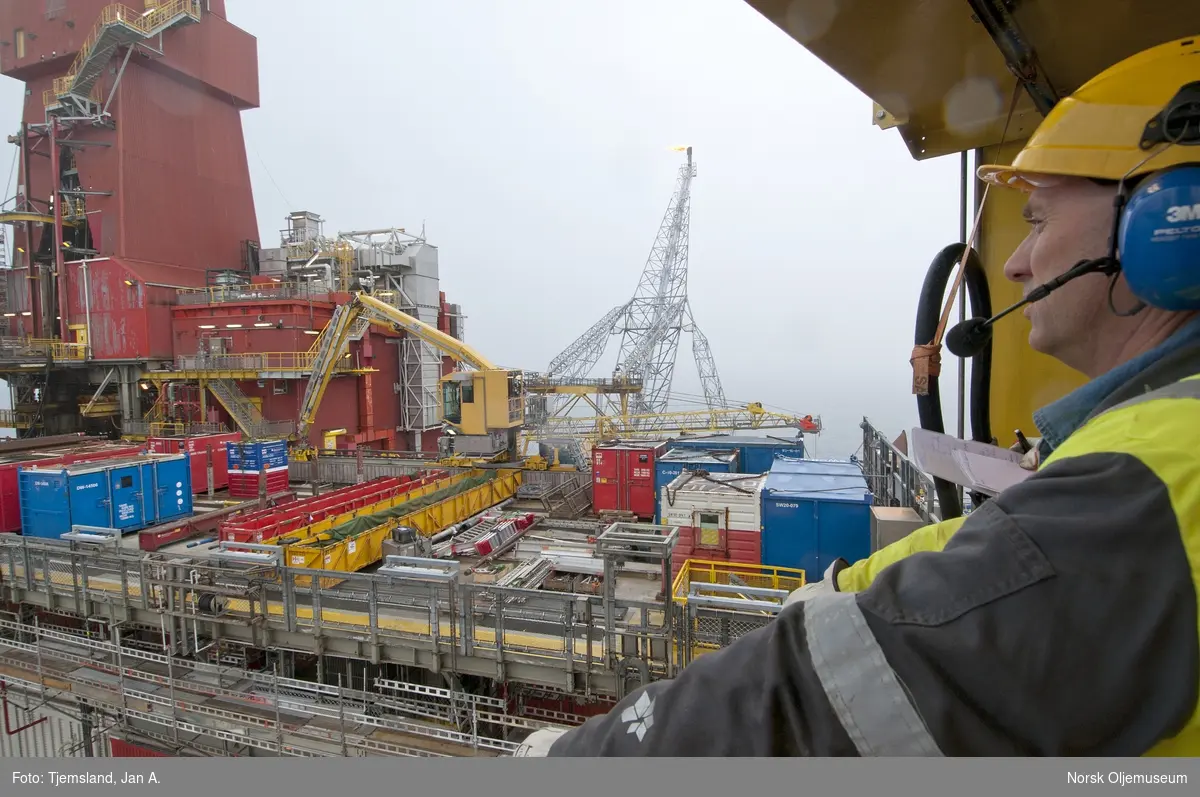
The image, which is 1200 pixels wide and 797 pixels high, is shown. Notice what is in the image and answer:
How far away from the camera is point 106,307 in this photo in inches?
1142

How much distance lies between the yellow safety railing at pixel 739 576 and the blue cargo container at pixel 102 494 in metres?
15.1

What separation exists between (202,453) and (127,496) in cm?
529

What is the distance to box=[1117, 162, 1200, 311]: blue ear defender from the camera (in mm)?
1079

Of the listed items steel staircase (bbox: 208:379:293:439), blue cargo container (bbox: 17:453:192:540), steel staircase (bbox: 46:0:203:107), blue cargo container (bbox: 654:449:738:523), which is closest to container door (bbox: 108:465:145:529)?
blue cargo container (bbox: 17:453:192:540)

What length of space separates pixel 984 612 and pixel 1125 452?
33cm

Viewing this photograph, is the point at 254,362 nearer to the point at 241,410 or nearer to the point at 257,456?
the point at 241,410

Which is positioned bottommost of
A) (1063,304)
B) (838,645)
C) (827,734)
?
(827,734)

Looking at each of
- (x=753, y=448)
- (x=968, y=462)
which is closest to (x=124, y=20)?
(x=753, y=448)

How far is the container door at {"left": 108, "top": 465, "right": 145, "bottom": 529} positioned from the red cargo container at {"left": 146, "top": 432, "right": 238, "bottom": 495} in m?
4.23

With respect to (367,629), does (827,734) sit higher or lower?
higher

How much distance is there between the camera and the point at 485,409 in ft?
67.2

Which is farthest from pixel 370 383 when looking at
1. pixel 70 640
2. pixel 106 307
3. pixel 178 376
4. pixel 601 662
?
pixel 601 662

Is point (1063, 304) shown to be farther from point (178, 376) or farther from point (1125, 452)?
point (178, 376)

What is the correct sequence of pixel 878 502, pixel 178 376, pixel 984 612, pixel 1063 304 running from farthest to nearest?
pixel 178 376 < pixel 878 502 < pixel 1063 304 < pixel 984 612
